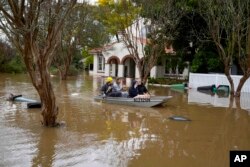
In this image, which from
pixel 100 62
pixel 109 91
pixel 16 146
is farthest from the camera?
pixel 100 62

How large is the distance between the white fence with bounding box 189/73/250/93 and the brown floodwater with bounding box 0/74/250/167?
12.4 metres

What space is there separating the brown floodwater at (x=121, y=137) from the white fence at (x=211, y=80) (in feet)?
40.6

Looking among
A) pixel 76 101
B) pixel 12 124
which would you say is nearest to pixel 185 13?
pixel 76 101

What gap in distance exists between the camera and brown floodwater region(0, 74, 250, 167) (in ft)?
28.3

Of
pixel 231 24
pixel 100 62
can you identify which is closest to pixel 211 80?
pixel 231 24

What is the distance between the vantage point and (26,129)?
464 inches

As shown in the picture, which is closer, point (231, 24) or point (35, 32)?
point (35, 32)

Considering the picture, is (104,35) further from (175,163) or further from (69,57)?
(175,163)

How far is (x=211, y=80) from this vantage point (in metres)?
31.0

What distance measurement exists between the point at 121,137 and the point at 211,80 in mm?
21257

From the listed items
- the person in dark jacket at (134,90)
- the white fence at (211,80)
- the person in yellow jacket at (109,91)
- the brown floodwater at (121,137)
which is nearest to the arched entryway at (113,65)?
the white fence at (211,80)

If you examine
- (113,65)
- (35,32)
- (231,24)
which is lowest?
(113,65)

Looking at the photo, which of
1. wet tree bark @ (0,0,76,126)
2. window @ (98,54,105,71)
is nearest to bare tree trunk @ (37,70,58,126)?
wet tree bark @ (0,0,76,126)

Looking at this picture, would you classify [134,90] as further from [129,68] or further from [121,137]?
[129,68]
